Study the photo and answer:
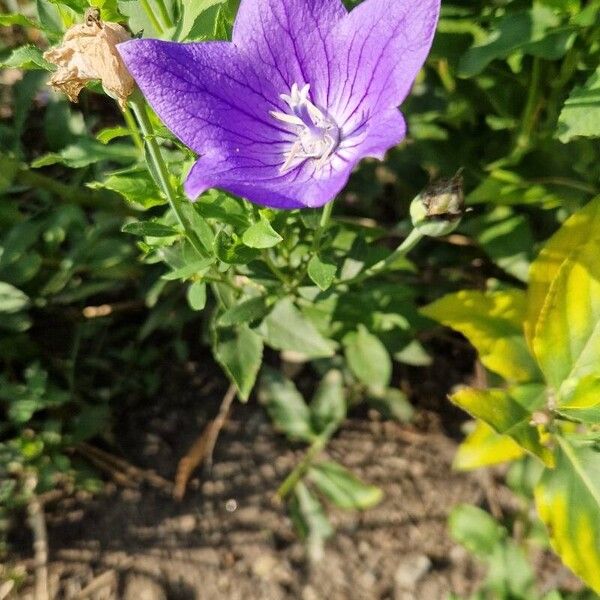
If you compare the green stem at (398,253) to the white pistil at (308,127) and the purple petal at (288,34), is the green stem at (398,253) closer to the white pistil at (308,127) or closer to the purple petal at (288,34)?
the white pistil at (308,127)

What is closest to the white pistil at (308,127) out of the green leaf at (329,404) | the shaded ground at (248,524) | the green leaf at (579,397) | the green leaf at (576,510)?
the green leaf at (579,397)

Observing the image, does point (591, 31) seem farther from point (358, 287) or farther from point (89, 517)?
point (89, 517)

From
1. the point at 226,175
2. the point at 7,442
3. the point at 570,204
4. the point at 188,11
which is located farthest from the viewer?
the point at 7,442

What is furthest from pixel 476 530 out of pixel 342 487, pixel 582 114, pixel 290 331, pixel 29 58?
pixel 29 58

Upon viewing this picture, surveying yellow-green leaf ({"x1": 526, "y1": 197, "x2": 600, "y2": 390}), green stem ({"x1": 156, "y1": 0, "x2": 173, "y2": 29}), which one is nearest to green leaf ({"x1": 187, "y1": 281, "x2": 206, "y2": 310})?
green stem ({"x1": 156, "y1": 0, "x2": 173, "y2": 29})

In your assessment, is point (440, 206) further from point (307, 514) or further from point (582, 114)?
point (307, 514)

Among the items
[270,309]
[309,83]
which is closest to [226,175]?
[309,83]

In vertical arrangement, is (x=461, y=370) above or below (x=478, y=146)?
below
